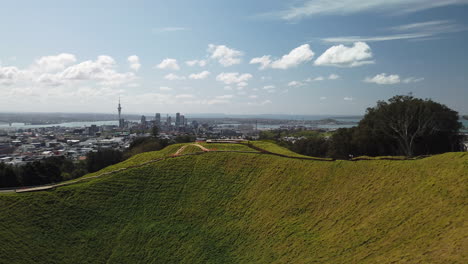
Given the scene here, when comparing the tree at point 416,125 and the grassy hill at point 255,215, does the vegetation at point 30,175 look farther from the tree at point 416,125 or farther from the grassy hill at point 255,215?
the tree at point 416,125

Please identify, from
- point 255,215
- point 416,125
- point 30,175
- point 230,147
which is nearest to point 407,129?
point 416,125

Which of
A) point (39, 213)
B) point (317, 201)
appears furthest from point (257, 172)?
point (39, 213)

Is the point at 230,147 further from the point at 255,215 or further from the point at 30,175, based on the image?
the point at 30,175

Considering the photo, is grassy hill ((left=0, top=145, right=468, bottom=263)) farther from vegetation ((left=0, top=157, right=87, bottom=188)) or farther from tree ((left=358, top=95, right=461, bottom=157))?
tree ((left=358, top=95, right=461, bottom=157))

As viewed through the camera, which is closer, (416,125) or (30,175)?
(30,175)

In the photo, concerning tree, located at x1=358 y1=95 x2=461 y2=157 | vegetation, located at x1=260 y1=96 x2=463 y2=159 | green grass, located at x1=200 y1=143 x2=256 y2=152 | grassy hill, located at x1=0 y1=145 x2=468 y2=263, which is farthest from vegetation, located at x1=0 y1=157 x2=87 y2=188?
tree, located at x1=358 y1=95 x2=461 y2=157

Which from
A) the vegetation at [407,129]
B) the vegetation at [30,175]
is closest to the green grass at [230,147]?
the vegetation at [407,129]

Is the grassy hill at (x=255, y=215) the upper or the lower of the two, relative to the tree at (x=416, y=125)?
lower
